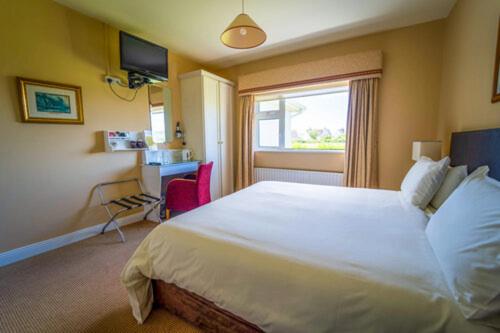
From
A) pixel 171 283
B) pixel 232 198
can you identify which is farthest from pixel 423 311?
pixel 232 198

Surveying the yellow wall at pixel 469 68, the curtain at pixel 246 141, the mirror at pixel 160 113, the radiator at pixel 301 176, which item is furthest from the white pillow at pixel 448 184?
the mirror at pixel 160 113

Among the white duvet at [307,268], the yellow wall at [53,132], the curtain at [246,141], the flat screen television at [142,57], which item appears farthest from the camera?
the curtain at [246,141]

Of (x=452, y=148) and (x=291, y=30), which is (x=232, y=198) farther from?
(x=291, y=30)

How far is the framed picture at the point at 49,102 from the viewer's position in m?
2.08

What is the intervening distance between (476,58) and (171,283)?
2968mm

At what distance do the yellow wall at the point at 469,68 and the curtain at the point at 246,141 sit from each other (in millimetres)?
2670

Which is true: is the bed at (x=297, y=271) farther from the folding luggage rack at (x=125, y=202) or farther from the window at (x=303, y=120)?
the window at (x=303, y=120)

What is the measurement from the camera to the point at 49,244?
2.29m

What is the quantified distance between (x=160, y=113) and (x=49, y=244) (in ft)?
7.04

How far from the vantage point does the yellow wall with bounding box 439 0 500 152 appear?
159 cm

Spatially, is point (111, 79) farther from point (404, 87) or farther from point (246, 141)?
point (404, 87)

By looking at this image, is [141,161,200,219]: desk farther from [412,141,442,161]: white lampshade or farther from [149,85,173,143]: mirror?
[412,141,442,161]: white lampshade

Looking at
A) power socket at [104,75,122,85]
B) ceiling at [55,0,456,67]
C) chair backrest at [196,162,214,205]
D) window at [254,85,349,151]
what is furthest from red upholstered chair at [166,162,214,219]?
ceiling at [55,0,456,67]

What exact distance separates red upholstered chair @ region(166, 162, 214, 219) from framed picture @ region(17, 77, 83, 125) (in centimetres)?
134
